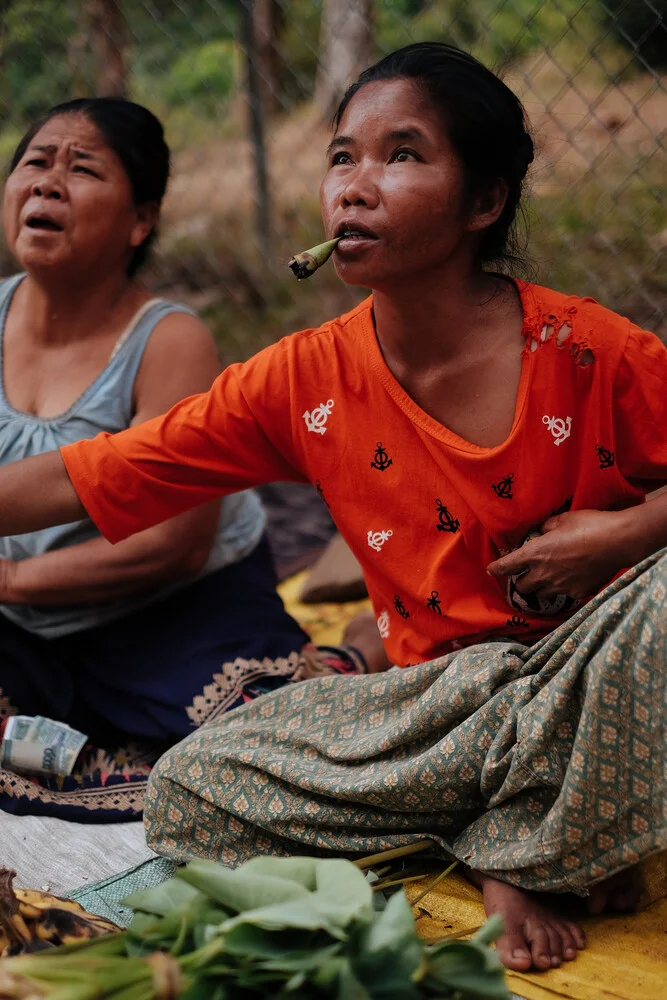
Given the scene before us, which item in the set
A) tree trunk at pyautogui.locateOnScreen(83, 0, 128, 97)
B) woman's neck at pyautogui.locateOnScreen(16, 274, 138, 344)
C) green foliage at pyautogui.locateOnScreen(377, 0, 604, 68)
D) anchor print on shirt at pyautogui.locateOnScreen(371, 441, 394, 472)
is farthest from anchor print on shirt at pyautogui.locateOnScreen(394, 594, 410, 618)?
tree trunk at pyautogui.locateOnScreen(83, 0, 128, 97)

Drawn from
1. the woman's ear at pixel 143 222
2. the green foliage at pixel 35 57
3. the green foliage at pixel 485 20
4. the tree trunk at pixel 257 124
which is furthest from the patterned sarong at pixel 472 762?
the green foliage at pixel 35 57

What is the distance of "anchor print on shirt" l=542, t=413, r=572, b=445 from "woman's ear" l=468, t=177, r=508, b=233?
349 mm

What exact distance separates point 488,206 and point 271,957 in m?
1.28

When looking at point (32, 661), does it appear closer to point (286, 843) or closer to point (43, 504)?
point (43, 504)

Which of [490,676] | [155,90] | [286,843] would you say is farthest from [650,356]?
[155,90]

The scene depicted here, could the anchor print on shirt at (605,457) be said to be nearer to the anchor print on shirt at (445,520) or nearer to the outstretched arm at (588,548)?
the outstretched arm at (588,548)

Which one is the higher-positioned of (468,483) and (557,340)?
(557,340)

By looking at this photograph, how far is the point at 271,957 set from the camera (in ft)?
4.47

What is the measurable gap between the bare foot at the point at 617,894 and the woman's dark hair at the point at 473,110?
1.07 metres

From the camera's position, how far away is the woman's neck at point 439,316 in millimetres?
2010

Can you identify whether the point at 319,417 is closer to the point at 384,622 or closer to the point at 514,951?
the point at 384,622

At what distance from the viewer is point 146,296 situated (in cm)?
282

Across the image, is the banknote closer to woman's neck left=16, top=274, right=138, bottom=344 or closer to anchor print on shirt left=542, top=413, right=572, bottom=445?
woman's neck left=16, top=274, right=138, bottom=344

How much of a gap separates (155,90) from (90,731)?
5.67m
